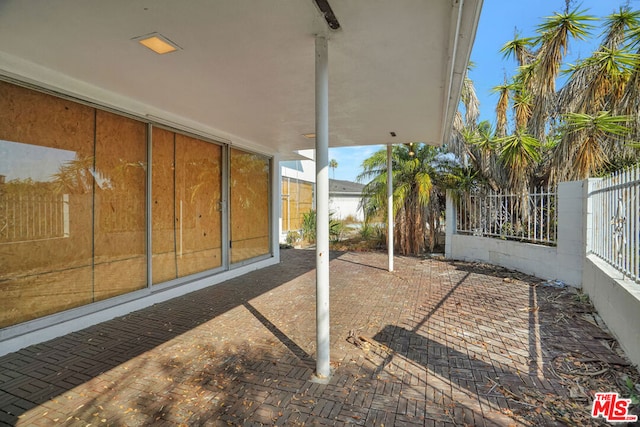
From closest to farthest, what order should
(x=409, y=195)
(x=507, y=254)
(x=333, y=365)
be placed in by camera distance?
(x=333, y=365), (x=507, y=254), (x=409, y=195)

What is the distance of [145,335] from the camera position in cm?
337

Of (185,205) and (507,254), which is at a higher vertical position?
(185,205)

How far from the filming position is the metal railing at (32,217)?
304 cm

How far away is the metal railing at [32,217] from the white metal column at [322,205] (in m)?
3.05

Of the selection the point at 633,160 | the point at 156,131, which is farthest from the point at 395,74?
the point at 633,160

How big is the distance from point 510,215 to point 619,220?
3.67 m

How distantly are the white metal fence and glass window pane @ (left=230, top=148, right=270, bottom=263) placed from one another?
230 inches

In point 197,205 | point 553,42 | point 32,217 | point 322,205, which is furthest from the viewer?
point 553,42

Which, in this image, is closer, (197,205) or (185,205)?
(185,205)

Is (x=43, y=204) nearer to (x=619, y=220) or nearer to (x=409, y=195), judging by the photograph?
(x=619, y=220)

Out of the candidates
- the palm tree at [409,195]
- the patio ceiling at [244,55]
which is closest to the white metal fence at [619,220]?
the patio ceiling at [244,55]

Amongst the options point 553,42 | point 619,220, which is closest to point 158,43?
point 619,220

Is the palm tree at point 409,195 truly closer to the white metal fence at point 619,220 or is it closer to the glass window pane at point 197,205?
the white metal fence at point 619,220

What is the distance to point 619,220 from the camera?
3297mm
